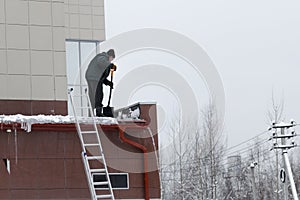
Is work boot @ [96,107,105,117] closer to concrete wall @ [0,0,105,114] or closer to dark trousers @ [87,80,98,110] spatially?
dark trousers @ [87,80,98,110]

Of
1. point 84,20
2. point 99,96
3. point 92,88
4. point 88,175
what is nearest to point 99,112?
point 99,96

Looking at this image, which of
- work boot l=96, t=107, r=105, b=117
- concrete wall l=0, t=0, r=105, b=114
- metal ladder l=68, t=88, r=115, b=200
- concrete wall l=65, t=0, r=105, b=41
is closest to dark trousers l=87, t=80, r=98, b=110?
work boot l=96, t=107, r=105, b=117

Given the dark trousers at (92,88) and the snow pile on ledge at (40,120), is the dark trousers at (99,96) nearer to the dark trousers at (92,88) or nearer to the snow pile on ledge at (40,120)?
the dark trousers at (92,88)

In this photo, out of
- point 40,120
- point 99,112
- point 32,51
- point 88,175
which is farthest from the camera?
point 99,112

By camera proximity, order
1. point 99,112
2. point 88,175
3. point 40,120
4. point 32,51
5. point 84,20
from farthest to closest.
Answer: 1. point 84,20
2. point 99,112
3. point 32,51
4. point 40,120
5. point 88,175

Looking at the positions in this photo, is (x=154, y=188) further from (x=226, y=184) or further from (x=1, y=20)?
(x=226, y=184)

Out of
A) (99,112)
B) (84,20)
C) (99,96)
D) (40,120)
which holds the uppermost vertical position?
(84,20)

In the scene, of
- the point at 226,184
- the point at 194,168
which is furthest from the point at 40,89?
the point at 226,184

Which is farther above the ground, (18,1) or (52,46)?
(18,1)

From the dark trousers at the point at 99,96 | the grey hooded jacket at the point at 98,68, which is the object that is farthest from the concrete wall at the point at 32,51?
the dark trousers at the point at 99,96

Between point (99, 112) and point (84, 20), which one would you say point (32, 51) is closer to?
point (99, 112)

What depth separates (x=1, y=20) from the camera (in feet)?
39.1

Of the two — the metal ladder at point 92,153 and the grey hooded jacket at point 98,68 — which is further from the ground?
the grey hooded jacket at point 98,68

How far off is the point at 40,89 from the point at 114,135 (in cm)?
150
